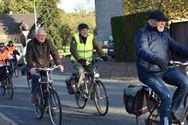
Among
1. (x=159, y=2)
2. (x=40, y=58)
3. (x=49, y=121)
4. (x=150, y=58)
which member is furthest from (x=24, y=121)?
(x=159, y=2)

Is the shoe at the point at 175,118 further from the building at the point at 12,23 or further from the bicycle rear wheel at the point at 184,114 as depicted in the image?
the building at the point at 12,23

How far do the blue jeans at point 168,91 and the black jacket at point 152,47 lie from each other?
0.13 meters

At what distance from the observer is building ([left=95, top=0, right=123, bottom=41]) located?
5622cm

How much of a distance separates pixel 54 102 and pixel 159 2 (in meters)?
20.1

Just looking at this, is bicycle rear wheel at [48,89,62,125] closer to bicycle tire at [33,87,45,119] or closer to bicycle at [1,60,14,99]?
bicycle tire at [33,87,45,119]

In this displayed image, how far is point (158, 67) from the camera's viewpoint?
→ 6.96 meters

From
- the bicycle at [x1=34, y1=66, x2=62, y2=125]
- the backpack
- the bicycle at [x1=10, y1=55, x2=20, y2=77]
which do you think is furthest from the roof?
the backpack

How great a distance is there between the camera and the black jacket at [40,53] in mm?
9984

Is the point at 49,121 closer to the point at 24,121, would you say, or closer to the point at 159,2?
the point at 24,121

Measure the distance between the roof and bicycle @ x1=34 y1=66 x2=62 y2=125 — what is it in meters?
79.2

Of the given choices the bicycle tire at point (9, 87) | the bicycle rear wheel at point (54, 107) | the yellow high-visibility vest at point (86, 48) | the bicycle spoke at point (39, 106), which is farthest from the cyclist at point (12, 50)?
the bicycle rear wheel at point (54, 107)

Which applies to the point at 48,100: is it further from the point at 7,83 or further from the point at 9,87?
the point at 7,83

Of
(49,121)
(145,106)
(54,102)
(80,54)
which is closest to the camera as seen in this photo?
(145,106)

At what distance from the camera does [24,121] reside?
10.3 metres
